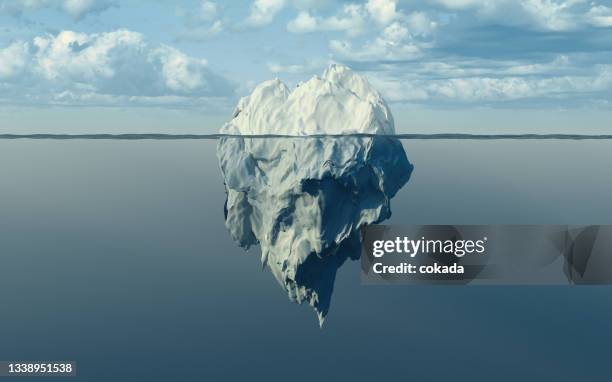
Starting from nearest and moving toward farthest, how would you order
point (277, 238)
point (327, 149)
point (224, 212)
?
point (327, 149) → point (277, 238) → point (224, 212)

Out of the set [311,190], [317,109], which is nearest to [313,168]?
[311,190]

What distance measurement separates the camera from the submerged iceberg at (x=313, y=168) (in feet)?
17.0

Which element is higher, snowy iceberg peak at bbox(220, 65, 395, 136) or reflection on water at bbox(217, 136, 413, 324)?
snowy iceberg peak at bbox(220, 65, 395, 136)

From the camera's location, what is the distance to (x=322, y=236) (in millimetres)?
5324

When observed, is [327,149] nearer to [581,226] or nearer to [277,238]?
[277,238]

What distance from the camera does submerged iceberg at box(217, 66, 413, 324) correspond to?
517cm

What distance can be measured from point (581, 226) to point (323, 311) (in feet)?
8.32

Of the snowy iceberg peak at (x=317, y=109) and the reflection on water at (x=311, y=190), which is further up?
the snowy iceberg peak at (x=317, y=109)

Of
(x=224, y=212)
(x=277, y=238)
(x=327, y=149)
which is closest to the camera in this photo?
(x=327, y=149)

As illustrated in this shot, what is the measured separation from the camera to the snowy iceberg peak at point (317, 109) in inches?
204

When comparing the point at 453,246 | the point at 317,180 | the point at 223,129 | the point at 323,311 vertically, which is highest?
the point at 223,129

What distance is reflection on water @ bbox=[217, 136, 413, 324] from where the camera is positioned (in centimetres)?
517

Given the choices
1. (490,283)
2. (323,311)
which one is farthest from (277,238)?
(490,283)

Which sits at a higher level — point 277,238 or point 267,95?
point 267,95
